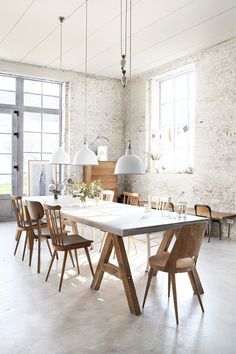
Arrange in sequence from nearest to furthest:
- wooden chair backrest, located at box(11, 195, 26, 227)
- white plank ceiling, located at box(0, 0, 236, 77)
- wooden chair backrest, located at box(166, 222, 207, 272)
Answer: wooden chair backrest, located at box(166, 222, 207, 272)
wooden chair backrest, located at box(11, 195, 26, 227)
white plank ceiling, located at box(0, 0, 236, 77)

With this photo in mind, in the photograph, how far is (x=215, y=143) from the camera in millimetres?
6961

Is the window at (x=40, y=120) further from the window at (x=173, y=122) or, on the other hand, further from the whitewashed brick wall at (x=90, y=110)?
the window at (x=173, y=122)

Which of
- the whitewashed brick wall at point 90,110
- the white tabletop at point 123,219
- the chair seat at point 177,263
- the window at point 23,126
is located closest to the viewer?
the chair seat at point 177,263

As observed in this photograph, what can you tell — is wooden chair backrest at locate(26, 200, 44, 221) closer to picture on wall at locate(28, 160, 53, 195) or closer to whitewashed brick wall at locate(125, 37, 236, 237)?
whitewashed brick wall at locate(125, 37, 236, 237)

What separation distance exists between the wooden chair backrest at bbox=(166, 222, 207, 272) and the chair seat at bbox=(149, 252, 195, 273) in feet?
0.23

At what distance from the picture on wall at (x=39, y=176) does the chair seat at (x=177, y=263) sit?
18.3 feet

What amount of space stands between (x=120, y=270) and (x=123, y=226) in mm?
458

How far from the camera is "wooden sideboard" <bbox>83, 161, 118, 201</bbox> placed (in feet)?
28.6

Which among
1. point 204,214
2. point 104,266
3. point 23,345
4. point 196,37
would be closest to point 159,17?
point 196,37

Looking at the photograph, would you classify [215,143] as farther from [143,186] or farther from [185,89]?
[143,186]

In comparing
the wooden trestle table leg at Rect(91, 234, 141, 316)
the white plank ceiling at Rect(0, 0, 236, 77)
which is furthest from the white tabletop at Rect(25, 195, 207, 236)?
the white plank ceiling at Rect(0, 0, 236, 77)

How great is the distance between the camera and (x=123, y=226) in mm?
3402

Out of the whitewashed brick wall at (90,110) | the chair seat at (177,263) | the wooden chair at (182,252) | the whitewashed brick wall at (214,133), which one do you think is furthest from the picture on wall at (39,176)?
the wooden chair at (182,252)

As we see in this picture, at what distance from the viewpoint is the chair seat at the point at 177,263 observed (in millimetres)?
3245
